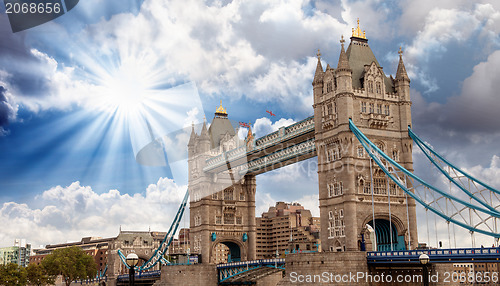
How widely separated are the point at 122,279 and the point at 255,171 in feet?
176

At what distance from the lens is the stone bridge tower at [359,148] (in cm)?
5691

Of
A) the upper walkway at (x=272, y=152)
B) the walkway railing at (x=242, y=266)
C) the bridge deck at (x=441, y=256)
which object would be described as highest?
the upper walkway at (x=272, y=152)

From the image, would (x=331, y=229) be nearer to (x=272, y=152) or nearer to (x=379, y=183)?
(x=379, y=183)

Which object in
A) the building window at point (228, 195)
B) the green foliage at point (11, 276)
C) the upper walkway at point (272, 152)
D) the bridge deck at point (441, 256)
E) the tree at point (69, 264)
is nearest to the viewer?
the bridge deck at point (441, 256)

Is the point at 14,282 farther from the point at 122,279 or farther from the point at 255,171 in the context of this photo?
the point at 255,171

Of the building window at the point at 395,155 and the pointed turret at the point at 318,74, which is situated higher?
the pointed turret at the point at 318,74

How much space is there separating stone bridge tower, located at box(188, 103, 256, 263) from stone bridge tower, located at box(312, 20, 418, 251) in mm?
27178

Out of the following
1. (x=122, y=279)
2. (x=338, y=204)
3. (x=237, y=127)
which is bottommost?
(x=122, y=279)

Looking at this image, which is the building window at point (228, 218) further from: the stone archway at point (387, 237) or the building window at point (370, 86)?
the building window at point (370, 86)

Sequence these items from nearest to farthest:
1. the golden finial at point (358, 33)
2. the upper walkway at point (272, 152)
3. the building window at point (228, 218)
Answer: the golden finial at point (358, 33) → the upper walkway at point (272, 152) → the building window at point (228, 218)

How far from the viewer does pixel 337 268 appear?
167 feet

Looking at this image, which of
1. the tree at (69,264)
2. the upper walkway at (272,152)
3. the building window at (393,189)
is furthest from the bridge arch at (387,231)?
the tree at (69,264)

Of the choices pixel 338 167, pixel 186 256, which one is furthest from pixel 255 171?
pixel 338 167

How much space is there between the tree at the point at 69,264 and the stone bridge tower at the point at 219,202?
60.1m
